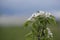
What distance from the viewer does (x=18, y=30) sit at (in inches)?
90.9

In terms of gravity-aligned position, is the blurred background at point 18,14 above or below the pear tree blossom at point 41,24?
above

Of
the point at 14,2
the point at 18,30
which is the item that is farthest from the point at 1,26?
the point at 14,2

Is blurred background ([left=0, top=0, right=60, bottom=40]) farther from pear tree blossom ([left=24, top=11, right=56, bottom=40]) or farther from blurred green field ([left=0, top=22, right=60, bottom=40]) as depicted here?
pear tree blossom ([left=24, top=11, right=56, bottom=40])

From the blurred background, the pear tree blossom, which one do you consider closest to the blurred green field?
the blurred background

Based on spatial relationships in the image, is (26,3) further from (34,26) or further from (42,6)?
(34,26)

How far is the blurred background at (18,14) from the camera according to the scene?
7.42 feet

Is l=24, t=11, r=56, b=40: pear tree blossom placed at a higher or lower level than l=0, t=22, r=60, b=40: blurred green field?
lower

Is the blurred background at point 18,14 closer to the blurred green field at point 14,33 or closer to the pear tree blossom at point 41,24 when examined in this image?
the blurred green field at point 14,33

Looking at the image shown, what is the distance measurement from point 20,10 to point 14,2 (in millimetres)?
176

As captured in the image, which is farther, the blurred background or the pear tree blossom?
the blurred background

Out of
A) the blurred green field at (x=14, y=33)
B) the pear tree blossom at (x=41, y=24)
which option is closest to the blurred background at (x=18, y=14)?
the blurred green field at (x=14, y=33)

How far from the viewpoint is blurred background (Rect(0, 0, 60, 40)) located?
7.42ft

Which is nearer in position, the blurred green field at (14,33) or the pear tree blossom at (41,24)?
the pear tree blossom at (41,24)

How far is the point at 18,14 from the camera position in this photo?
2.31 metres
